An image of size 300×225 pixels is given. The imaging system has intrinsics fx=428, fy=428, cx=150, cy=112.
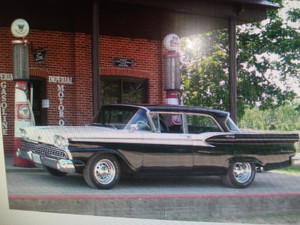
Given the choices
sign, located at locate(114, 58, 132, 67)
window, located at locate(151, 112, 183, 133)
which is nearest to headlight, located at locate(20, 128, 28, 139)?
window, located at locate(151, 112, 183, 133)

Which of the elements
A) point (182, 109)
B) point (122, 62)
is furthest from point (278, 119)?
point (122, 62)

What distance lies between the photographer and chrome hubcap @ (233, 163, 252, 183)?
5655 millimetres

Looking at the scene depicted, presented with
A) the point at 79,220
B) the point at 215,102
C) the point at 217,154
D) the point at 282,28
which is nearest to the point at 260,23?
the point at 282,28

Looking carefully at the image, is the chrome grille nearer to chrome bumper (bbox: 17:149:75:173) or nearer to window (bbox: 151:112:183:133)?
chrome bumper (bbox: 17:149:75:173)

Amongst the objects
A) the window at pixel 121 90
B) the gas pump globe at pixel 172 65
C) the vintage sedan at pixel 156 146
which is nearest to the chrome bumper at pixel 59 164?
the vintage sedan at pixel 156 146

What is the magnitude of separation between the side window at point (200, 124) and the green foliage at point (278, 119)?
50 cm

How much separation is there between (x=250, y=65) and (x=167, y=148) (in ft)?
5.53

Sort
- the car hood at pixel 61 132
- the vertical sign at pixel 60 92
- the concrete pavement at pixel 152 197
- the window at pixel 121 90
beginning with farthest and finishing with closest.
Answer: the window at pixel 121 90 → the vertical sign at pixel 60 92 → the car hood at pixel 61 132 → the concrete pavement at pixel 152 197

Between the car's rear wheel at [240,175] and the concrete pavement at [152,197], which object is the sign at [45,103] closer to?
the concrete pavement at [152,197]

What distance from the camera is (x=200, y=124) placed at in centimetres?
560

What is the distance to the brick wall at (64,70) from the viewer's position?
5352 mm

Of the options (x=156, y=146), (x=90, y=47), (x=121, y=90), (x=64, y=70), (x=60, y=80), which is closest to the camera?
(x=156, y=146)

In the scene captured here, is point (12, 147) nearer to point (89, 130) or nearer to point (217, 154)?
point (89, 130)

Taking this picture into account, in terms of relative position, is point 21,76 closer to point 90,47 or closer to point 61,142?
point 61,142
